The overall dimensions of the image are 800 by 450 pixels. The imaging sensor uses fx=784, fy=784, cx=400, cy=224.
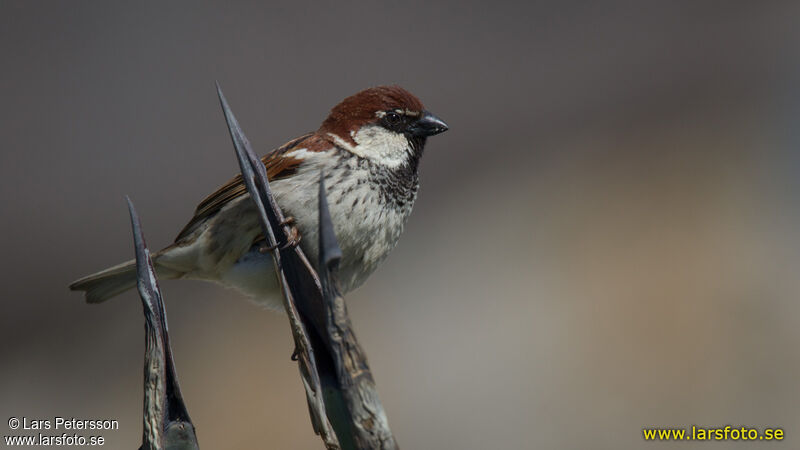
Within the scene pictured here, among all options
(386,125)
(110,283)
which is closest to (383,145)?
(386,125)

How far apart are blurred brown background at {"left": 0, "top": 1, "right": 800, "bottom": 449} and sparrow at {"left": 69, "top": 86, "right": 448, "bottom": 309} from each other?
3.94ft

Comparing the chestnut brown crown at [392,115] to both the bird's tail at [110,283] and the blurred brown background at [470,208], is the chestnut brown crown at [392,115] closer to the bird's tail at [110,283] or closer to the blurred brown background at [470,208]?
the bird's tail at [110,283]

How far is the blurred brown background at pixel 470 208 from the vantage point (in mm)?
2723

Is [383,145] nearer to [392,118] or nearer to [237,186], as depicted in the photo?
[392,118]

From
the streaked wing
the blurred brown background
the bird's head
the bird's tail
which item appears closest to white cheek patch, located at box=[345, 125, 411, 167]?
the bird's head

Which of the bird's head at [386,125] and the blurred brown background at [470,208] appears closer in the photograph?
the bird's head at [386,125]

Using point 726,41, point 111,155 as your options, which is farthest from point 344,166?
point 726,41

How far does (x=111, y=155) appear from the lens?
2.72 metres

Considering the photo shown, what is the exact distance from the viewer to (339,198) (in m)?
1.53

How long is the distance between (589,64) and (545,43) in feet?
0.68

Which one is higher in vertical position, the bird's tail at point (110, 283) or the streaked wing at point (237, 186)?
the streaked wing at point (237, 186)

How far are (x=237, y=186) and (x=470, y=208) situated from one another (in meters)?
1.80

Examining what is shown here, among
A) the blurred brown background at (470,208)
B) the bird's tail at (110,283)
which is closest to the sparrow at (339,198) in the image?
the bird's tail at (110,283)

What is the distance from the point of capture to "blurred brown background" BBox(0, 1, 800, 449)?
2.72m
